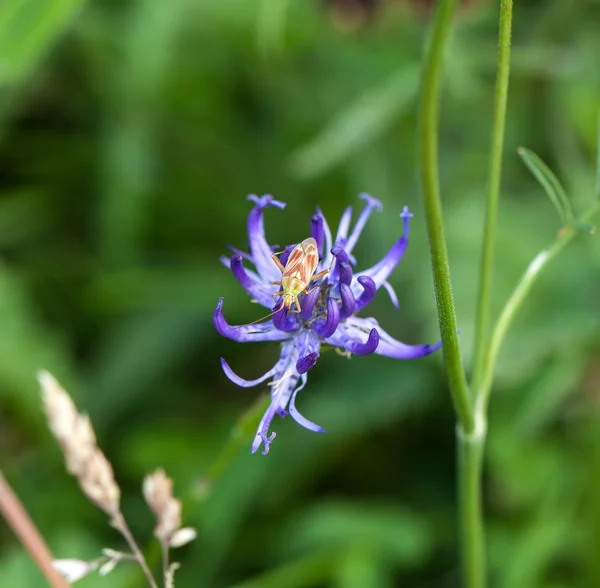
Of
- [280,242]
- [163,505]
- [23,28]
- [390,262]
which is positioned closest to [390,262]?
[390,262]

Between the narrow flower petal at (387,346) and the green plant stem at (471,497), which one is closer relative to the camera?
the narrow flower petal at (387,346)

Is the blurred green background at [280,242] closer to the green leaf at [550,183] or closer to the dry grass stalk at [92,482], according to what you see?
the dry grass stalk at [92,482]

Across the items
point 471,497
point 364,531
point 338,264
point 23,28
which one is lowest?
point 471,497

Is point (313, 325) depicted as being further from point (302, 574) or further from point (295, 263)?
point (302, 574)

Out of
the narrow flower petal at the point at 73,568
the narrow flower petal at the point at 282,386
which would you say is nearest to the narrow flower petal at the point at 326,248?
the narrow flower petal at the point at 282,386

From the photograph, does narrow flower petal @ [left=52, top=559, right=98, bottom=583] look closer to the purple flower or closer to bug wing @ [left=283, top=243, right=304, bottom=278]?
the purple flower

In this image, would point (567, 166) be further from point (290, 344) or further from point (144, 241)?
point (290, 344)
